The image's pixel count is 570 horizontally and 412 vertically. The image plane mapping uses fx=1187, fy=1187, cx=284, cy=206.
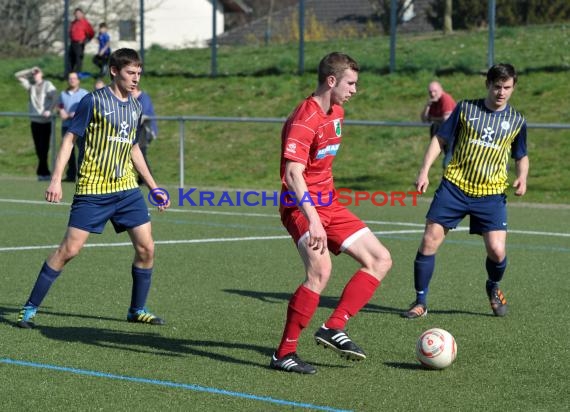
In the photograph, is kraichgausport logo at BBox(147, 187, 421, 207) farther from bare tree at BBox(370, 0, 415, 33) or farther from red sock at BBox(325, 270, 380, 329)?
red sock at BBox(325, 270, 380, 329)

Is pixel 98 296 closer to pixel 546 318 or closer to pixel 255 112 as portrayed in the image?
pixel 546 318

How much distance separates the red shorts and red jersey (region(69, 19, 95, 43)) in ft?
79.8

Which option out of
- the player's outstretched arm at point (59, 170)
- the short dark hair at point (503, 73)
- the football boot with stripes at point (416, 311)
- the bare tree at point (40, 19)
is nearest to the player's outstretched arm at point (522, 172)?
the short dark hair at point (503, 73)

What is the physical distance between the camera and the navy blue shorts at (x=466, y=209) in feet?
29.0

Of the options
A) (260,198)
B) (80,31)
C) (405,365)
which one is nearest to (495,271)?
(405,365)

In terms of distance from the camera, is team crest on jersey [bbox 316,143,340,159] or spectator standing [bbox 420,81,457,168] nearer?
team crest on jersey [bbox 316,143,340,159]

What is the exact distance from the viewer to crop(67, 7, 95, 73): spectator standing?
99.6 ft

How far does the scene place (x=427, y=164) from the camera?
8.68 meters

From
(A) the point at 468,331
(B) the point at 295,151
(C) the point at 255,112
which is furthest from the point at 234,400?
(C) the point at 255,112

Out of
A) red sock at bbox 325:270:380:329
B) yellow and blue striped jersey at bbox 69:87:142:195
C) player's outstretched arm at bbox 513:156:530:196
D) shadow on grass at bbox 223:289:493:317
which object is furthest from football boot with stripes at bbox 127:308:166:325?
player's outstretched arm at bbox 513:156:530:196

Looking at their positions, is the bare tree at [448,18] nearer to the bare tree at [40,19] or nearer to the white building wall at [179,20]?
the white building wall at [179,20]

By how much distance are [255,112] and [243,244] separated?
13743 millimetres

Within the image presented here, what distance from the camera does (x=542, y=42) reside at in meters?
26.6

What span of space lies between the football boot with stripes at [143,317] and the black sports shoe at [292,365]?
1781 millimetres
